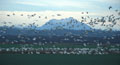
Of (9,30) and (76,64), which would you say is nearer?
(76,64)

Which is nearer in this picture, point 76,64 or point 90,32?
point 76,64

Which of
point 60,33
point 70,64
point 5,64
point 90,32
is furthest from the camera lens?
point 90,32

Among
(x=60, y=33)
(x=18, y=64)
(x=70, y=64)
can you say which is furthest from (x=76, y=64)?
(x=60, y=33)

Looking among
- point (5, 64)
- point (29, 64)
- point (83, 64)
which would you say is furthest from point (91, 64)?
point (5, 64)

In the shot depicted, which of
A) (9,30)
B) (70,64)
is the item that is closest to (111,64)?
(70,64)

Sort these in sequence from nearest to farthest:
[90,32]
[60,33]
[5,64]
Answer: [5,64]
[60,33]
[90,32]

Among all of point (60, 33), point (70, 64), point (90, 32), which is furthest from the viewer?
point (90, 32)

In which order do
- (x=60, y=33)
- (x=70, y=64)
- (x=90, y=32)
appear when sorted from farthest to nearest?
(x=90, y=32) → (x=60, y=33) → (x=70, y=64)

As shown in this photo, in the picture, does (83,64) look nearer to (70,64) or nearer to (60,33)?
(70,64)

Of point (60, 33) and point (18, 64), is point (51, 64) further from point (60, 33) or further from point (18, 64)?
point (60, 33)
